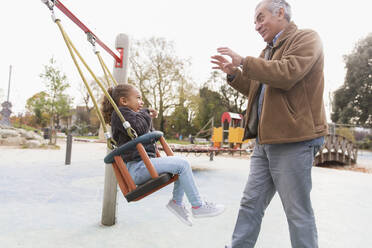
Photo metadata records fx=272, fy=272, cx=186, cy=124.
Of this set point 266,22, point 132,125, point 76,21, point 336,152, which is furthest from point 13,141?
point 336,152

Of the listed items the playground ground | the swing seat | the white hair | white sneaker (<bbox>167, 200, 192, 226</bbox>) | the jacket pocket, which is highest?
the white hair

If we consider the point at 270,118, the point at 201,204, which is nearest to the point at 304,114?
the point at 270,118

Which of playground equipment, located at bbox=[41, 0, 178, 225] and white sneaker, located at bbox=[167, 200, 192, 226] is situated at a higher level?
playground equipment, located at bbox=[41, 0, 178, 225]

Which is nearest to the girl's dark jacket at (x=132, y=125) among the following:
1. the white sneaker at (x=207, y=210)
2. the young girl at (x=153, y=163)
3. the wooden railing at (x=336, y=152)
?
the young girl at (x=153, y=163)

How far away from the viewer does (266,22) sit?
1.68m

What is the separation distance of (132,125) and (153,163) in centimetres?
30

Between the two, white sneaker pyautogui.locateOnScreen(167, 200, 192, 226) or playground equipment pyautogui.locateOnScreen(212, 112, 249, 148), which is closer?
white sneaker pyautogui.locateOnScreen(167, 200, 192, 226)

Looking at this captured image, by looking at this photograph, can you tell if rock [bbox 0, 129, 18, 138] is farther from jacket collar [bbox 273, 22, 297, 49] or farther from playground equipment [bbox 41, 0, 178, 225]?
jacket collar [bbox 273, 22, 297, 49]

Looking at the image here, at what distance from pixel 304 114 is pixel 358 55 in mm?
33567

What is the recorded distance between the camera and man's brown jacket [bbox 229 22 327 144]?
56.7 inches

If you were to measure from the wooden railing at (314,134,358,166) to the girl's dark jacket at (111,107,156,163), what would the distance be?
38.6 feet

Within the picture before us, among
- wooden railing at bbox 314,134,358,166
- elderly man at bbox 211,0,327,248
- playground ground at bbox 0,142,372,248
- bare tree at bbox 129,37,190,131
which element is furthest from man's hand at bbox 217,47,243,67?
bare tree at bbox 129,37,190,131

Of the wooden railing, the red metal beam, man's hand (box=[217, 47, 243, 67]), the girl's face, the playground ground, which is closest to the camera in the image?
man's hand (box=[217, 47, 243, 67])

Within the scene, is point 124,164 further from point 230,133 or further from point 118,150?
point 230,133
